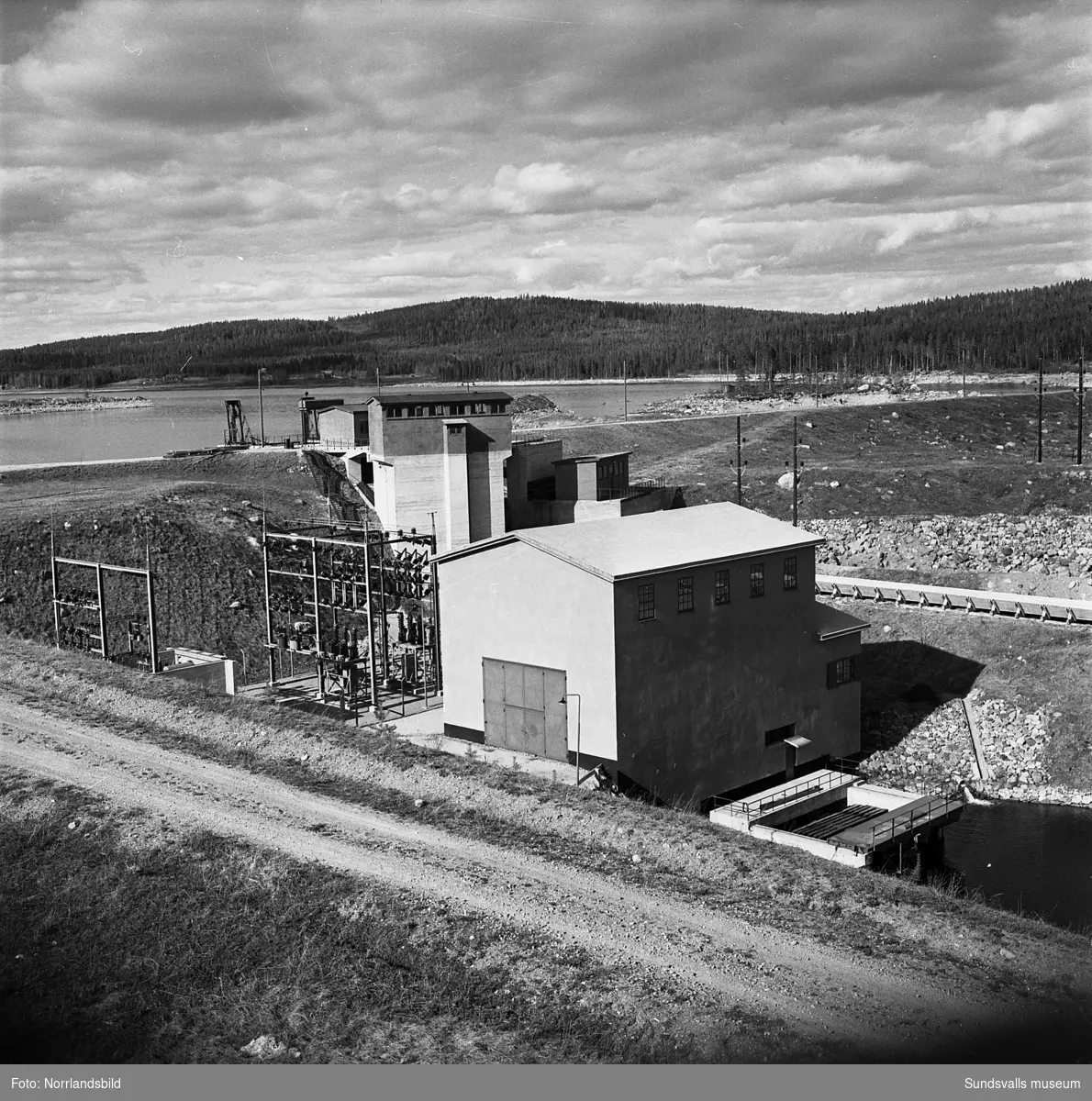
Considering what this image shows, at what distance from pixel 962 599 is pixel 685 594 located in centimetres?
1960

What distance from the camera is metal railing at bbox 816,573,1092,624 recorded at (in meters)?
36.4

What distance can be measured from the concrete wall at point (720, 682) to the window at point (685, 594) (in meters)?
0.12

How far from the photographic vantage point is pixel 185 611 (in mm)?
37375

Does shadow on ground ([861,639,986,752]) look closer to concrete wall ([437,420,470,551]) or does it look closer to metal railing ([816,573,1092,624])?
metal railing ([816,573,1092,624])

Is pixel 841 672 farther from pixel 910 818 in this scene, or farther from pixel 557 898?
pixel 557 898

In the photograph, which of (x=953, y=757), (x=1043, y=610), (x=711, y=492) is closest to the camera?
(x=953, y=757)

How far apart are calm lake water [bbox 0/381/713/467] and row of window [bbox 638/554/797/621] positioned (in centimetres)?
4611

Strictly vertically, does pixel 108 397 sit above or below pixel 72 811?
above

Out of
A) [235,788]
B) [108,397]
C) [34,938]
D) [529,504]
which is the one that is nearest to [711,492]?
[529,504]

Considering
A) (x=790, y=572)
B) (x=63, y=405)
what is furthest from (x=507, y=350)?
(x=790, y=572)

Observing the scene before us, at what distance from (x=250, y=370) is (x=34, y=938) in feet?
540

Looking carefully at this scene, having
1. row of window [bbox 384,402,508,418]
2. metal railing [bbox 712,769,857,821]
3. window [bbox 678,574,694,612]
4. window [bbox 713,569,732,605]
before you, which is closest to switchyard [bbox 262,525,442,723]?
window [bbox 678,574,694,612]

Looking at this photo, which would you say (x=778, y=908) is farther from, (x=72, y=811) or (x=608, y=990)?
(x=72, y=811)

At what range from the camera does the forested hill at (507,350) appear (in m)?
162
